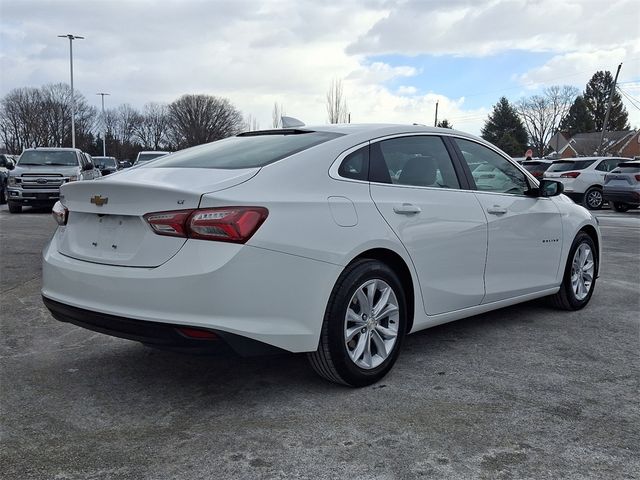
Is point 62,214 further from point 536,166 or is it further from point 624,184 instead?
point 536,166

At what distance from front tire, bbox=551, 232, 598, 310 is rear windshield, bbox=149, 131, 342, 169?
2776 mm

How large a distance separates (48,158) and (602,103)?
3664 inches

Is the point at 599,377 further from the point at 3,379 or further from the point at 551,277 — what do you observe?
the point at 3,379

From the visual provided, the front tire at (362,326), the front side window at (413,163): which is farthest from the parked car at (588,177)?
the front tire at (362,326)

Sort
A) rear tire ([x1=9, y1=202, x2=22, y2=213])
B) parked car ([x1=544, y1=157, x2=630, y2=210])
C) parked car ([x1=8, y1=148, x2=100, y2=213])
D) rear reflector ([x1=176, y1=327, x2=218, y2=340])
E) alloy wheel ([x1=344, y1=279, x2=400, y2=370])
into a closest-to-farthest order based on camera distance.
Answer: rear reflector ([x1=176, y1=327, x2=218, y2=340]) → alloy wheel ([x1=344, y1=279, x2=400, y2=370]) → parked car ([x1=8, y1=148, x2=100, y2=213]) → rear tire ([x1=9, y1=202, x2=22, y2=213]) → parked car ([x1=544, y1=157, x2=630, y2=210])

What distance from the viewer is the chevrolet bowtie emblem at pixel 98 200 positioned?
339cm

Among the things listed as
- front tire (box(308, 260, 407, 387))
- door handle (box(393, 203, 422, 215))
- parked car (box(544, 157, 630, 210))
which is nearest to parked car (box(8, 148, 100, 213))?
door handle (box(393, 203, 422, 215))

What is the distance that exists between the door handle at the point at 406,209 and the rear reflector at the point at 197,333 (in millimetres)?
1379

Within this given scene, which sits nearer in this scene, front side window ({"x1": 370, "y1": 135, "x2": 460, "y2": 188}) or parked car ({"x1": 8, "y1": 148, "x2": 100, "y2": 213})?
front side window ({"x1": 370, "y1": 135, "x2": 460, "y2": 188})

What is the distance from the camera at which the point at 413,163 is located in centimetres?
422

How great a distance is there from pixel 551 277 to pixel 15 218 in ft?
43.1

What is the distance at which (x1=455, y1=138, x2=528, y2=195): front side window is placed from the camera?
4.68 m

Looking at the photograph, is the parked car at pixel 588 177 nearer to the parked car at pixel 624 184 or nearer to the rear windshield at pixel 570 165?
the rear windshield at pixel 570 165

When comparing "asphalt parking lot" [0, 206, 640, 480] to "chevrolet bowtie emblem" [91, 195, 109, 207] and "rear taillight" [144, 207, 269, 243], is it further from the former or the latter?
"chevrolet bowtie emblem" [91, 195, 109, 207]
